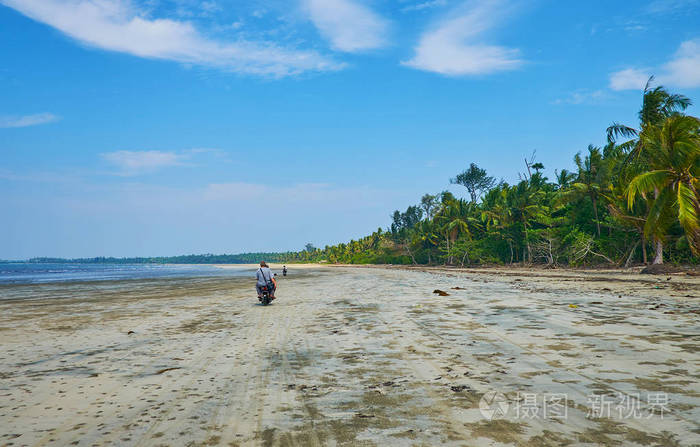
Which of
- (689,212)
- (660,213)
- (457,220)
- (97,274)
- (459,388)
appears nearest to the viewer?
(459,388)

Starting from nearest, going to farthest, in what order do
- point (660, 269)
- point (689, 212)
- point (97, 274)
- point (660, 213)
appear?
point (689, 212) → point (660, 213) → point (660, 269) → point (97, 274)

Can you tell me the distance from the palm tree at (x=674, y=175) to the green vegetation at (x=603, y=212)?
0.04 metres

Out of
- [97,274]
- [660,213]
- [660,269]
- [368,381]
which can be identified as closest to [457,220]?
[660,269]

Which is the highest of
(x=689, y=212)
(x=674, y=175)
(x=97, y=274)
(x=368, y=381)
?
(x=674, y=175)

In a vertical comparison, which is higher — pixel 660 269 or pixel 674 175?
pixel 674 175

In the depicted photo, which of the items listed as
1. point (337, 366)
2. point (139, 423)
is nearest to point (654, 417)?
point (337, 366)

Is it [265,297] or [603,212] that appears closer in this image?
[265,297]

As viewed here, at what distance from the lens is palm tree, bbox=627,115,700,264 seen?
19.8m

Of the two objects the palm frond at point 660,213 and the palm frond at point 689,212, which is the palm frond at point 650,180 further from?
the palm frond at point 689,212

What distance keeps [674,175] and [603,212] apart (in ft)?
51.4

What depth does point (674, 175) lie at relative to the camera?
20859 mm

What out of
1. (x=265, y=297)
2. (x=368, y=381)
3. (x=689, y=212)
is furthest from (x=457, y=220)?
(x=368, y=381)

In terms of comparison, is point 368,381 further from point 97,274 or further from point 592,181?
point 97,274

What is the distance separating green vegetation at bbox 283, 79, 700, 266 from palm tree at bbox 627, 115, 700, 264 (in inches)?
1.7
